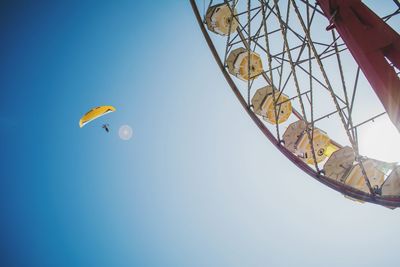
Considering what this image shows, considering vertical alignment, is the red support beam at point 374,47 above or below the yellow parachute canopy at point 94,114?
below

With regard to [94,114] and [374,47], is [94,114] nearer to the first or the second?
[94,114]

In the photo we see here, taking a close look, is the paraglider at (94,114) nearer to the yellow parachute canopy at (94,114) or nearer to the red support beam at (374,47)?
the yellow parachute canopy at (94,114)

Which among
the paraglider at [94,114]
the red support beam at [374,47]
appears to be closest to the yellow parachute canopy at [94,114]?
the paraglider at [94,114]

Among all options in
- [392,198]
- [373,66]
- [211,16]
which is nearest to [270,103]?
[211,16]

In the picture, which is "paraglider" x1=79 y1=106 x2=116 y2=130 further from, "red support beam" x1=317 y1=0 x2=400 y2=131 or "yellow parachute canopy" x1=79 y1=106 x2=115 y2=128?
"red support beam" x1=317 y1=0 x2=400 y2=131

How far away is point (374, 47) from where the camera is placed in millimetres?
3869

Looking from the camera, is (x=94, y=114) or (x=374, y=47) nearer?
(x=374, y=47)

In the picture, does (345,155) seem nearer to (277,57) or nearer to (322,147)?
(322,147)

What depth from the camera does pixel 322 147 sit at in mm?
8070

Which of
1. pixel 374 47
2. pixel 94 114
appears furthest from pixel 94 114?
pixel 374 47

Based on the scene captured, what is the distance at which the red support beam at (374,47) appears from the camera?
3.71 meters

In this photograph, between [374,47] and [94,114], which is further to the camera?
[94,114]

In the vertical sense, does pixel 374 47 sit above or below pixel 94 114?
below

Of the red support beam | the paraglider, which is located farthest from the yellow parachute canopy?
the red support beam
